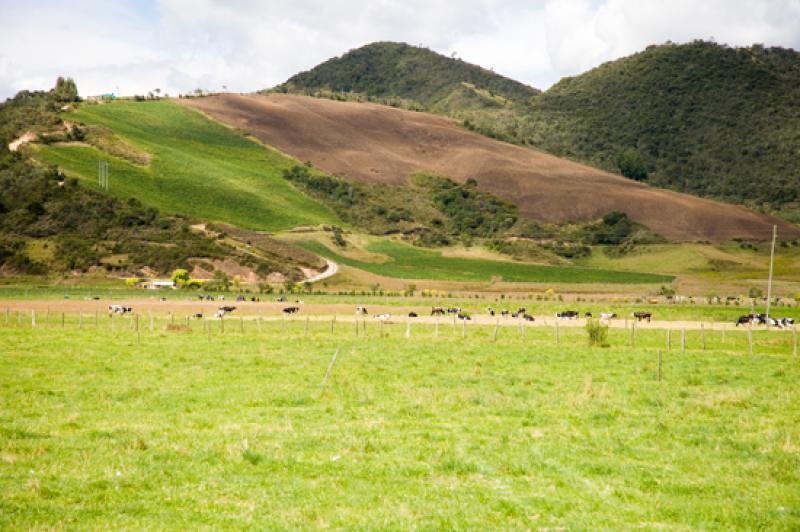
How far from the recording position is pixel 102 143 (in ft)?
514

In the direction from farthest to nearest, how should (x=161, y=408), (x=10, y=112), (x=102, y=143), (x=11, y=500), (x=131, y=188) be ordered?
(x=10, y=112) → (x=102, y=143) → (x=131, y=188) → (x=161, y=408) → (x=11, y=500)

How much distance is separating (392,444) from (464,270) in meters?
118

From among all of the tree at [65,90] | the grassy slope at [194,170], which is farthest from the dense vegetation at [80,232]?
the tree at [65,90]

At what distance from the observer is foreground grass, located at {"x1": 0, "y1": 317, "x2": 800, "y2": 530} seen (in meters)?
13.7

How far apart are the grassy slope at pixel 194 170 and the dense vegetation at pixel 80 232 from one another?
6.14m

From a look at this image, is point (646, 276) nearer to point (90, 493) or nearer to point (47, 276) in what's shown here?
point (47, 276)

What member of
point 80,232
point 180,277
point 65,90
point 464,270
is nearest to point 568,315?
point 180,277

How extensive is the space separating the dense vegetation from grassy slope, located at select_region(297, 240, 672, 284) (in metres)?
17.7

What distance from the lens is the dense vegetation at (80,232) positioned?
111688mm

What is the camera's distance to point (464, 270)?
13600 cm

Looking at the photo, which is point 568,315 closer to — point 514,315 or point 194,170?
point 514,315

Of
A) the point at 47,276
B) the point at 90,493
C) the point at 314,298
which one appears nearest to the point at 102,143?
the point at 47,276

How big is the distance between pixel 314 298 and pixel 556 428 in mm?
74351

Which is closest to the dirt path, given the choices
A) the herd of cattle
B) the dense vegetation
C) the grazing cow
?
the dense vegetation
